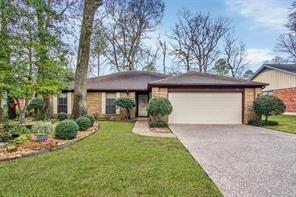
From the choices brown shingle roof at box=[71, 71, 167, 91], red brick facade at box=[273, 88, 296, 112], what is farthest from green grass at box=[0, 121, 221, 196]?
red brick facade at box=[273, 88, 296, 112]

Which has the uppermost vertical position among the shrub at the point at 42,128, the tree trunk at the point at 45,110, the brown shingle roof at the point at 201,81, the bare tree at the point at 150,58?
the bare tree at the point at 150,58

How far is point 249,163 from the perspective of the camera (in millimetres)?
7363

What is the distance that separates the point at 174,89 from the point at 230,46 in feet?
91.7

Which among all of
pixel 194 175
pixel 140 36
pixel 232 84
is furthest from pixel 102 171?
pixel 140 36

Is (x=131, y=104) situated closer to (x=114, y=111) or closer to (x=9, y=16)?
(x=114, y=111)

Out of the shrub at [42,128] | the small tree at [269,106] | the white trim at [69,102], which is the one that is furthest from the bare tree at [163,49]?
the shrub at [42,128]

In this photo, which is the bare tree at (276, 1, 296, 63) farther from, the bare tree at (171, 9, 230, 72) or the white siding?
the bare tree at (171, 9, 230, 72)

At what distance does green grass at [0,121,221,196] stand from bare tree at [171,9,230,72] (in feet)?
100

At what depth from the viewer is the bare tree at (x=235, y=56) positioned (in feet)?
142

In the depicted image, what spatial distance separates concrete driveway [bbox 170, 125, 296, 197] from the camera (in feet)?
17.5

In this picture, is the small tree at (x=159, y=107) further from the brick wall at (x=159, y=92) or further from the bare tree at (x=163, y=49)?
the bare tree at (x=163, y=49)

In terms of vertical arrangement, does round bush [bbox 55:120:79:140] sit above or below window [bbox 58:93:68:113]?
below

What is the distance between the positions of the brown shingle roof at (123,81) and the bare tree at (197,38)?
44.1ft

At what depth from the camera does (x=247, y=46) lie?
44500 mm
